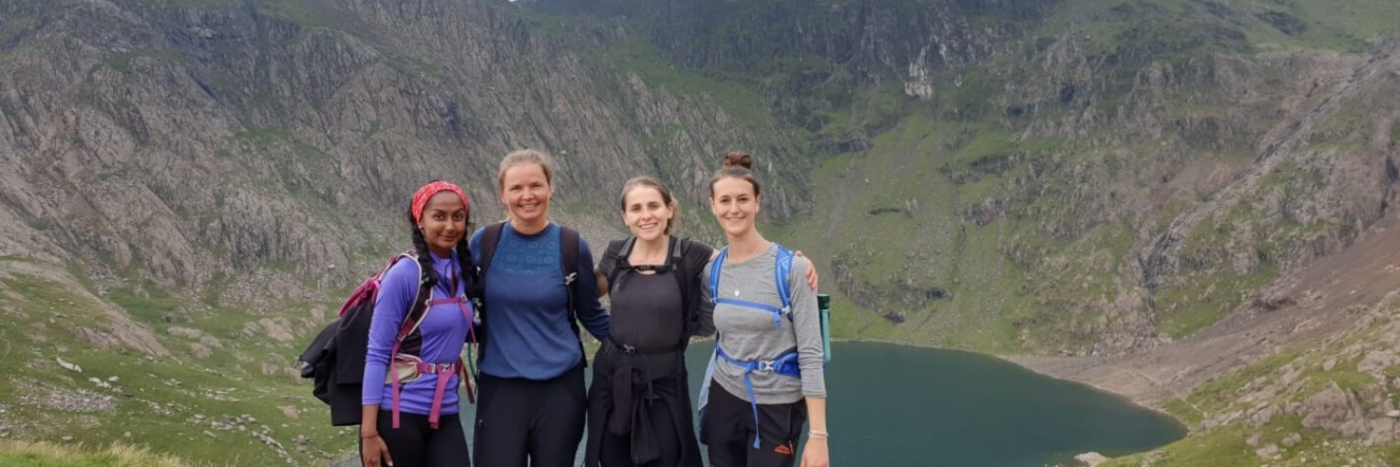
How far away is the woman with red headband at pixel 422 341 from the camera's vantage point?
963 cm

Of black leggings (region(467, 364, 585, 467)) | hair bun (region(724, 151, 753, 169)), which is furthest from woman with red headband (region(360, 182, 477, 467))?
hair bun (region(724, 151, 753, 169))

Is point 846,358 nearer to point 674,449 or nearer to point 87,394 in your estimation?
point 87,394

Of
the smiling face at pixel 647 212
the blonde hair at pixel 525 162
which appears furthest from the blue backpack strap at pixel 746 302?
the blonde hair at pixel 525 162

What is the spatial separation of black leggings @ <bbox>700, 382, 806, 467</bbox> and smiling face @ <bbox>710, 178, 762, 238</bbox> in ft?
7.36

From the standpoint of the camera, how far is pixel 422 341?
9.97 metres

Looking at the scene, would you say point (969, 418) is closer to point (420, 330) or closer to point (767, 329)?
point (767, 329)

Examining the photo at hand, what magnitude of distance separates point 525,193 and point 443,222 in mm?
1170

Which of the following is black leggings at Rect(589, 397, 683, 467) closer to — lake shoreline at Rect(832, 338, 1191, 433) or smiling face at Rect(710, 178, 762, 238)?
smiling face at Rect(710, 178, 762, 238)

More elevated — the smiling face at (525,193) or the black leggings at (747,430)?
the smiling face at (525,193)

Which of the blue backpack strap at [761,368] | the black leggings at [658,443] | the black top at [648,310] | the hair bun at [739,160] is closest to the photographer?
the blue backpack strap at [761,368]

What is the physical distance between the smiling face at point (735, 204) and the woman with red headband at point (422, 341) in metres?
3.22

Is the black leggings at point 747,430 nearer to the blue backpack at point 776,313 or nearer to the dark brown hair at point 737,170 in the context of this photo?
the blue backpack at point 776,313

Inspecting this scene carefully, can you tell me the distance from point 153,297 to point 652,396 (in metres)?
163

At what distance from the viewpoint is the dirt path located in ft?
475
